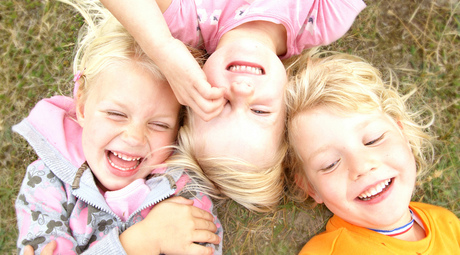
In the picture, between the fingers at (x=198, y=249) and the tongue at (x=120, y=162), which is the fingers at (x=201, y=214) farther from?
the tongue at (x=120, y=162)

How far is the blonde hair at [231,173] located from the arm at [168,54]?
1.20ft

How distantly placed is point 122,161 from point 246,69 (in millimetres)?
1063

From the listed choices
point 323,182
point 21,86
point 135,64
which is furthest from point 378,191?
point 21,86

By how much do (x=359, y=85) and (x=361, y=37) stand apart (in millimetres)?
778

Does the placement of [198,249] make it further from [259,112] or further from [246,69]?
[246,69]

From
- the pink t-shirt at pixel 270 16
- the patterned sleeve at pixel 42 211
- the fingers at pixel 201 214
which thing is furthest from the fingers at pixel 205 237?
the pink t-shirt at pixel 270 16

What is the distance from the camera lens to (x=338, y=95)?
2.34 m

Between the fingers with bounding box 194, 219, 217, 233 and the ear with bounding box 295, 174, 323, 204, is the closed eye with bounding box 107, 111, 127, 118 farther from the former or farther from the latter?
the ear with bounding box 295, 174, 323, 204

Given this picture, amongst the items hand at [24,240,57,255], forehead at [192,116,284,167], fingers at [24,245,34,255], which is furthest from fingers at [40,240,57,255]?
forehead at [192,116,284,167]

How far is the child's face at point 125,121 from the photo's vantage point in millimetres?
2281

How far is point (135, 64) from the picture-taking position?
7.67ft

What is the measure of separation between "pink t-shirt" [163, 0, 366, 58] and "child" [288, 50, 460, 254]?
24 centimetres

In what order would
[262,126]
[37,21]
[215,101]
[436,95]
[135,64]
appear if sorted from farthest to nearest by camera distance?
[37,21], [436,95], [135,64], [262,126], [215,101]

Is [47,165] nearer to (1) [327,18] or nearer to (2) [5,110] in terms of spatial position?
(2) [5,110]
